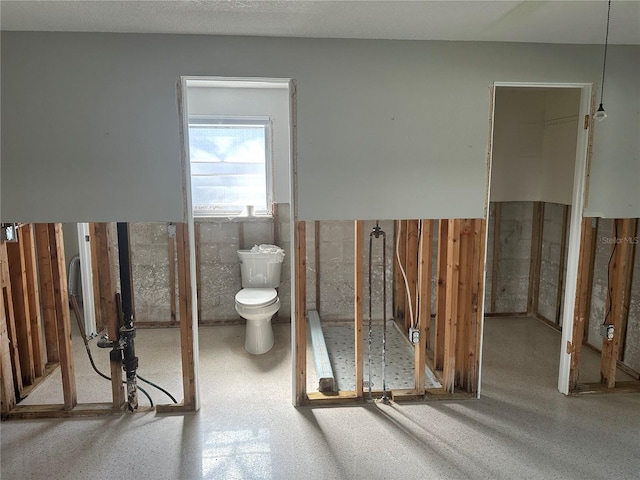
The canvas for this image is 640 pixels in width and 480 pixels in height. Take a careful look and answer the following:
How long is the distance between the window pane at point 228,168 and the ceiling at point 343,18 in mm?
1841

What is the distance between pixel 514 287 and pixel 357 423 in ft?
8.72

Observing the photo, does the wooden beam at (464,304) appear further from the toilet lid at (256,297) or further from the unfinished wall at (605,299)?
the toilet lid at (256,297)

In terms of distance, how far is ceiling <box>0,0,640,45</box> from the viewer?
1959mm

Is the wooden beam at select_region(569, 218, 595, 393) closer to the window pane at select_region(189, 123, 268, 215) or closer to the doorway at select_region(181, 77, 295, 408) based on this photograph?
the doorway at select_region(181, 77, 295, 408)

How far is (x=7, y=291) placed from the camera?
8.87 ft

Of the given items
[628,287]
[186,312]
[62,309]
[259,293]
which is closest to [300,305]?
[186,312]

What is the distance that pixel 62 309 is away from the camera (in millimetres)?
2607

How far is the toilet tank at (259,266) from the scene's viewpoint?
391cm

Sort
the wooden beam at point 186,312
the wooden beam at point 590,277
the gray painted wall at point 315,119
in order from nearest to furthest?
the gray painted wall at point 315,119 < the wooden beam at point 186,312 < the wooden beam at point 590,277

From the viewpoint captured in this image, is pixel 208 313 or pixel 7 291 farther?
pixel 208 313

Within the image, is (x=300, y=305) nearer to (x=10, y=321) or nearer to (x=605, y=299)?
(x=10, y=321)

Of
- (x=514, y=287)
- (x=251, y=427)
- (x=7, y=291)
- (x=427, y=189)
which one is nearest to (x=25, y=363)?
(x=7, y=291)

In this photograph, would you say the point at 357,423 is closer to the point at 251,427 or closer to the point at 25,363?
the point at 251,427

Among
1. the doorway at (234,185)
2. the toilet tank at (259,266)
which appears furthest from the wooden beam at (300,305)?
the doorway at (234,185)
